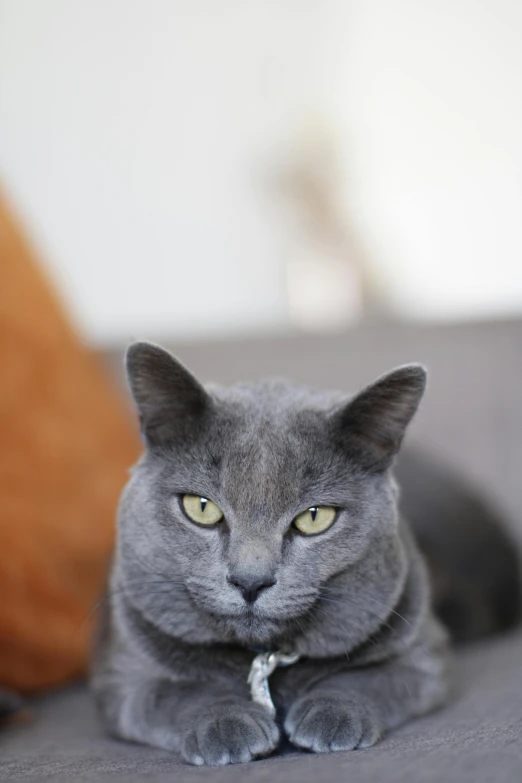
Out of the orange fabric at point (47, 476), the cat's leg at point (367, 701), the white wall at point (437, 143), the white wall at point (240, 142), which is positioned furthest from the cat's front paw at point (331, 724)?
the white wall at point (437, 143)

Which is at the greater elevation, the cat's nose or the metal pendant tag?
the cat's nose

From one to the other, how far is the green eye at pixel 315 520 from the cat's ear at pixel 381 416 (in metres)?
0.08

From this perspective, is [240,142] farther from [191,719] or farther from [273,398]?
[191,719]

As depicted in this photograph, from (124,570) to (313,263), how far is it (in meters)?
1.77

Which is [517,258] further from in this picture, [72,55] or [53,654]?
[53,654]

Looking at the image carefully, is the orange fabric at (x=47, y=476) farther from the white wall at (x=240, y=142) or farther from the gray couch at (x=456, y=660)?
the white wall at (x=240, y=142)

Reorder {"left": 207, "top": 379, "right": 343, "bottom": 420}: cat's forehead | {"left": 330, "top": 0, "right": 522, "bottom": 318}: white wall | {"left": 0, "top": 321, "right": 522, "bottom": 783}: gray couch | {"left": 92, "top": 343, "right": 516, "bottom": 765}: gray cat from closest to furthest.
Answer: {"left": 0, "top": 321, "right": 522, "bottom": 783}: gray couch → {"left": 92, "top": 343, "right": 516, "bottom": 765}: gray cat → {"left": 207, "top": 379, "right": 343, "bottom": 420}: cat's forehead → {"left": 330, "top": 0, "right": 522, "bottom": 318}: white wall

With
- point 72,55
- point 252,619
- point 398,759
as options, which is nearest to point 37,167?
point 72,55

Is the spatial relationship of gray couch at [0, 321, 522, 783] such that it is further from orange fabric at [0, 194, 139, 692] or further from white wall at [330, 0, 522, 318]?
white wall at [330, 0, 522, 318]

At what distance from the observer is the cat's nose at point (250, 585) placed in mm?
791

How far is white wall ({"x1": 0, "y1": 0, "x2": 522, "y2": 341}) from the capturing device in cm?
229

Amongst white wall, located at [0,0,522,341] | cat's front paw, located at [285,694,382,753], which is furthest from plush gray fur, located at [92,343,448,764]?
white wall, located at [0,0,522,341]

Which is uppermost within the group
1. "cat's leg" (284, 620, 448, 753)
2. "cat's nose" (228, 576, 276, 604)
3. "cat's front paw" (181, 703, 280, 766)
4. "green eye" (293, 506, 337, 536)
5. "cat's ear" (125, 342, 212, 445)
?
"cat's ear" (125, 342, 212, 445)

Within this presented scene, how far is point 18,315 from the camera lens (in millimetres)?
1392
